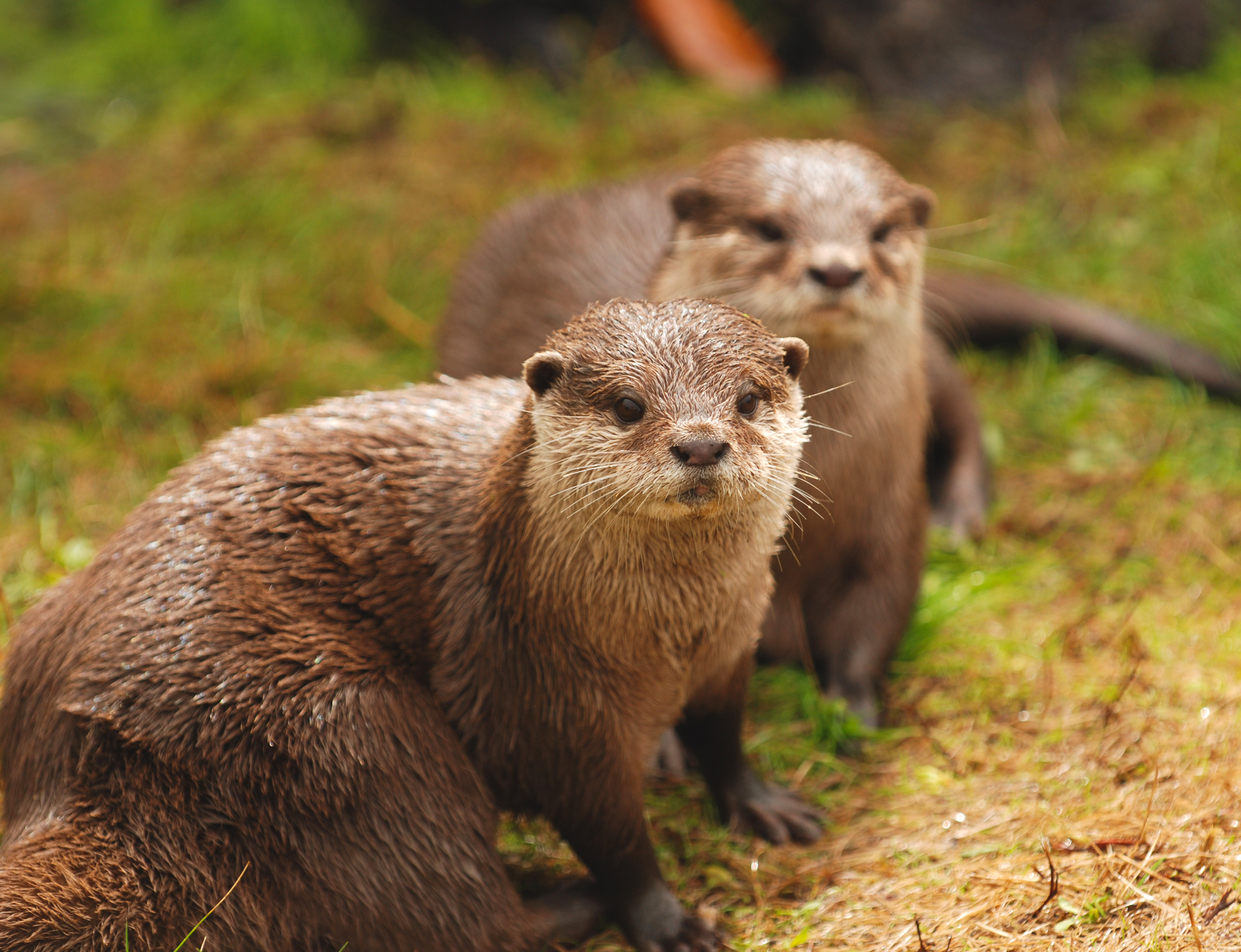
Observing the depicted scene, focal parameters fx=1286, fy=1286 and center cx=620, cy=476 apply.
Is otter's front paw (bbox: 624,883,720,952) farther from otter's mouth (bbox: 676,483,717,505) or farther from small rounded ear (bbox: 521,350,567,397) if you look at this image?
small rounded ear (bbox: 521,350,567,397)

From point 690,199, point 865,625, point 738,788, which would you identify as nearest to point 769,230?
point 690,199

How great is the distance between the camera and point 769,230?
307cm

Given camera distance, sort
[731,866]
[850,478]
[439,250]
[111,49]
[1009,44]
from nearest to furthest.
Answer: [731,866] < [850,478] < [439,250] < [1009,44] < [111,49]

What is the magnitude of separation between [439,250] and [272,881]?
3333 mm

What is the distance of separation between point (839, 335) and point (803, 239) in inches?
9.5

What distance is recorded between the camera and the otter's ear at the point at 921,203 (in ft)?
10.3

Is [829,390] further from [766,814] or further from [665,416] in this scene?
[766,814]

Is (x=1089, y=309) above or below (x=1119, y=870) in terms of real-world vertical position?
above

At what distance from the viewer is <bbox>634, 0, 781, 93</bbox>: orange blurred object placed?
627 centimetres

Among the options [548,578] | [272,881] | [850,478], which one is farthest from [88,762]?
[850,478]

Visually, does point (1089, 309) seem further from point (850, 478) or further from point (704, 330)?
point (704, 330)

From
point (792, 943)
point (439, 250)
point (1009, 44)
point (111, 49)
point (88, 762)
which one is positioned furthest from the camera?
point (111, 49)

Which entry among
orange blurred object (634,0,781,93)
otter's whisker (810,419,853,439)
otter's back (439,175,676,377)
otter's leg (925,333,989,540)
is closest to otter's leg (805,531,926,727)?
otter's whisker (810,419,853,439)

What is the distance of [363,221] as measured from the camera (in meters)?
5.29
